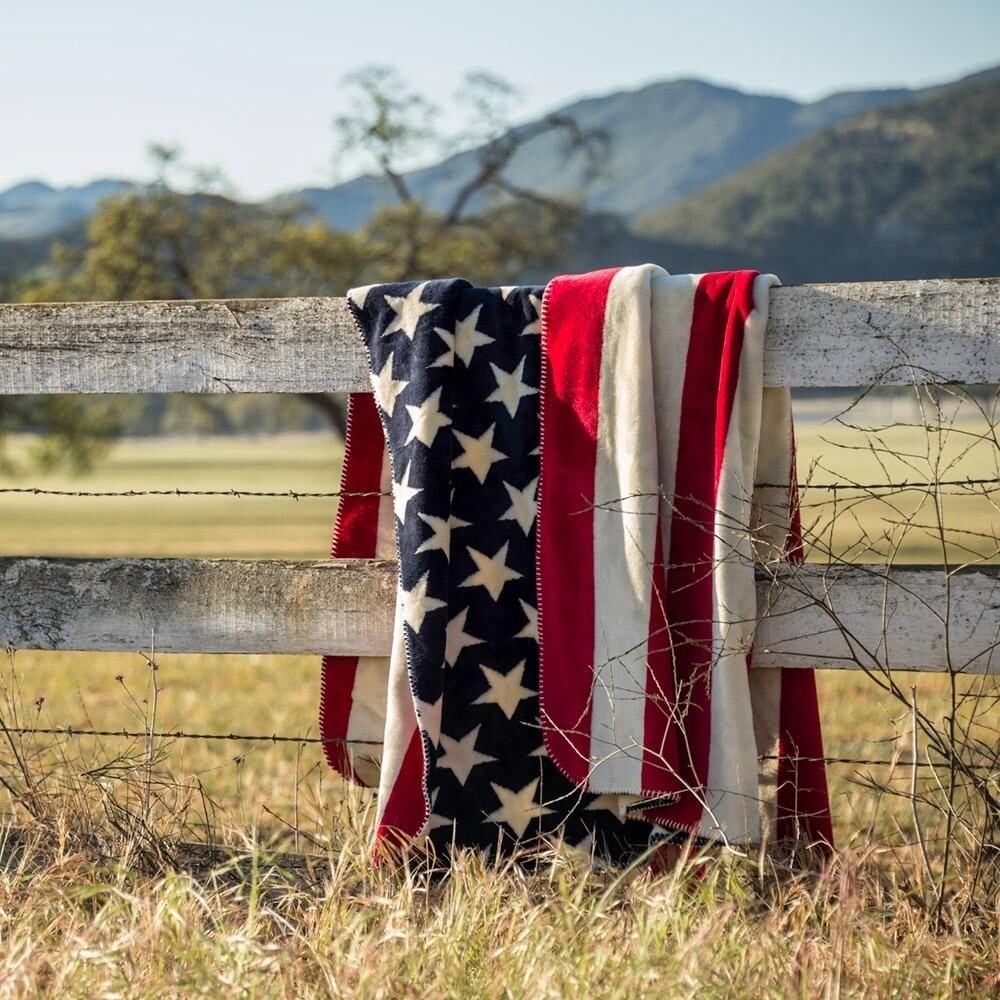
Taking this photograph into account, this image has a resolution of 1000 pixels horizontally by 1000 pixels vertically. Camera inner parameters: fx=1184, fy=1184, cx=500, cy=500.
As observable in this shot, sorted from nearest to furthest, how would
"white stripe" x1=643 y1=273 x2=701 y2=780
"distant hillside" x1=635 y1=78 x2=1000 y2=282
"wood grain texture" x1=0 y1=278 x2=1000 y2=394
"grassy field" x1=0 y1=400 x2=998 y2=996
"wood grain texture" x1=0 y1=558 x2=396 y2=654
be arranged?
1. "grassy field" x1=0 y1=400 x2=998 y2=996
2. "wood grain texture" x1=0 y1=278 x2=1000 y2=394
3. "white stripe" x1=643 y1=273 x2=701 y2=780
4. "wood grain texture" x1=0 y1=558 x2=396 y2=654
5. "distant hillside" x1=635 y1=78 x2=1000 y2=282

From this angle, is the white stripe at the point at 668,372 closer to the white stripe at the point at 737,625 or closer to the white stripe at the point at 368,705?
the white stripe at the point at 737,625

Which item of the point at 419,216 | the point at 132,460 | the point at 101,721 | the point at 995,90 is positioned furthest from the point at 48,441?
the point at 995,90

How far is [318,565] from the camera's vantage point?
2.90 m

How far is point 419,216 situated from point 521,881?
69.3ft

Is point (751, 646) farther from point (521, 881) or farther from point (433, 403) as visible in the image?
point (433, 403)

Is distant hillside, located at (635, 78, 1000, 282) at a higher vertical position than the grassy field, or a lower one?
higher

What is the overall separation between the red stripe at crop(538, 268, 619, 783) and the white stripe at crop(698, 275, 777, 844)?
0.97ft

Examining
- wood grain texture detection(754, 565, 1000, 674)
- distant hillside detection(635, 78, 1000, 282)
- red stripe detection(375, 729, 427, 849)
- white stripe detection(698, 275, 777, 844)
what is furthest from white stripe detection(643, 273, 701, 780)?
distant hillside detection(635, 78, 1000, 282)

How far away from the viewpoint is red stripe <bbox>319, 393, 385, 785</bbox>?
298 cm

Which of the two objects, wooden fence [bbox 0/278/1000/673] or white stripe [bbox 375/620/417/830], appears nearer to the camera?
wooden fence [bbox 0/278/1000/673]

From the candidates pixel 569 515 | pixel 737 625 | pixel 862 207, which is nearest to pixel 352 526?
pixel 569 515

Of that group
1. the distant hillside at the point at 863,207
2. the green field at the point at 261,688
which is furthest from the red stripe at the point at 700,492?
the distant hillside at the point at 863,207

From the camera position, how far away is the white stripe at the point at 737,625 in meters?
2.60

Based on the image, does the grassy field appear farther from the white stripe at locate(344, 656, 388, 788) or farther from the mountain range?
the mountain range
